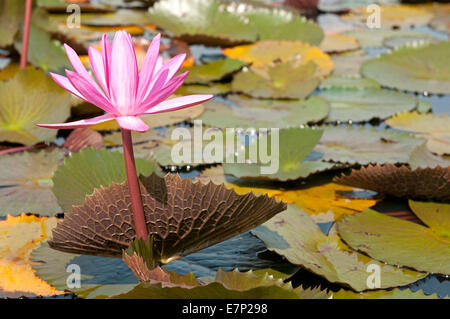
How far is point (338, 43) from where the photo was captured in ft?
9.66

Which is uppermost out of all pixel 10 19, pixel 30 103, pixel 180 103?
pixel 10 19

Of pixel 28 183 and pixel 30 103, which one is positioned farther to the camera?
pixel 30 103

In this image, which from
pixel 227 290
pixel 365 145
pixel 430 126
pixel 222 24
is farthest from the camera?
pixel 222 24

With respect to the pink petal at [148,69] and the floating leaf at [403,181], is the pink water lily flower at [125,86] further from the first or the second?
the floating leaf at [403,181]

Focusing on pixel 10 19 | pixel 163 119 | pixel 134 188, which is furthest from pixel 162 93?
pixel 10 19

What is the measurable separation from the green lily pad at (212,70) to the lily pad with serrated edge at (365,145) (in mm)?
602

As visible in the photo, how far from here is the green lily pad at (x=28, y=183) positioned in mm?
1375

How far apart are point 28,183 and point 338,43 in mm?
1893

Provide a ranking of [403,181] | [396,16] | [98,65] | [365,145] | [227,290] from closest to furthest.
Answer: [227,290], [98,65], [403,181], [365,145], [396,16]

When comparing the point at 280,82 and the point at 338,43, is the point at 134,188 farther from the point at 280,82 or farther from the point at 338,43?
the point at 338,43

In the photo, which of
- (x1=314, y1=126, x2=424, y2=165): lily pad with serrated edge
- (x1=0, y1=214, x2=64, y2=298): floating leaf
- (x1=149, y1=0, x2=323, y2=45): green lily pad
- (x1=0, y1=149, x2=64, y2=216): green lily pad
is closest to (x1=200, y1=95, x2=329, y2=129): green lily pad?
(x1=314, y1=126, x2=424, y2=165): lily pad with serrated edge
